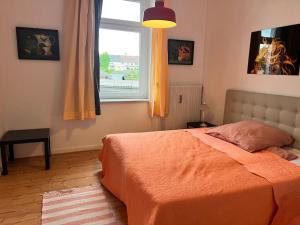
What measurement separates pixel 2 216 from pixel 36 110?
4.89ft

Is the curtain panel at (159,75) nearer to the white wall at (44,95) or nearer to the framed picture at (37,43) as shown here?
the white wall at (44,95)

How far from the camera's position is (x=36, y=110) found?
10.1 feet

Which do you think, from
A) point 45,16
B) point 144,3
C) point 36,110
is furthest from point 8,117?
point 144,3

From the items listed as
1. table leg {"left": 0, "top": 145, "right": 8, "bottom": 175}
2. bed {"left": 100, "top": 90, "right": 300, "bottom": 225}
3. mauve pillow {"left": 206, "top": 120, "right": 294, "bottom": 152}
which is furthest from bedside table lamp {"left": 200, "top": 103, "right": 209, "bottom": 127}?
table leg {"left": 0, "top": 145, "right": 8, "bottom": 175}

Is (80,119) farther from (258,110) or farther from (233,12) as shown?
(233,12)

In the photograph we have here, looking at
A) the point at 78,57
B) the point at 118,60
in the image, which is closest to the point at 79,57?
the point at 78,57

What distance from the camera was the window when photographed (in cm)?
337

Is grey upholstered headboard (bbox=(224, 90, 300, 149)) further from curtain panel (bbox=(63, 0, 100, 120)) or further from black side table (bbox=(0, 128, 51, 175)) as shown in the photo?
black side table (bbox=(0, 128, 51, 175))

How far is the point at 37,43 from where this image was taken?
115 inches

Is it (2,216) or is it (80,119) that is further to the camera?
(80,119)

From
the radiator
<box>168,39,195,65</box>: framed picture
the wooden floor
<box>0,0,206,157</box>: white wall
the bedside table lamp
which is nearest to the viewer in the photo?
the wooden floor

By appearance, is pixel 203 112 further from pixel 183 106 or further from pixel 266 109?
pixel 266 109

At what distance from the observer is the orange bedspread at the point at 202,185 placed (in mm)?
1334

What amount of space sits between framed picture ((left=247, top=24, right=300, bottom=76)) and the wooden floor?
7.29 feet
